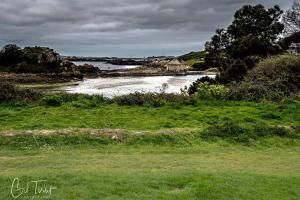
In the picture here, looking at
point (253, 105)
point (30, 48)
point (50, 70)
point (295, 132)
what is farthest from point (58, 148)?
point (30, 48)

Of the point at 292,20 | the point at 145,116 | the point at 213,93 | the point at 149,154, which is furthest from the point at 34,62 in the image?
the point at 149,154

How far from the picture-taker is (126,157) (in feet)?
41.1

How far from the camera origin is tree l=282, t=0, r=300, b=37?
48125 millimetres

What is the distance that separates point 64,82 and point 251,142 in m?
48.6

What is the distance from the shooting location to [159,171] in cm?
1059

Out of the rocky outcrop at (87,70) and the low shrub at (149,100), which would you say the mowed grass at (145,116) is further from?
the rocky outcrop at (87,70)

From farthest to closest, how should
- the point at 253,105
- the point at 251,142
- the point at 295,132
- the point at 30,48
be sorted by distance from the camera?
the point at 30,48, the point at 253,105, the point at 295,132, the point at 251,142

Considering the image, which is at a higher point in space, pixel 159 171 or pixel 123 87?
pixel 159 171

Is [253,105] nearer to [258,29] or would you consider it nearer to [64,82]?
[258,29]

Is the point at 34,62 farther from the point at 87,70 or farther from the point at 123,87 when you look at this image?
the point at 123,87

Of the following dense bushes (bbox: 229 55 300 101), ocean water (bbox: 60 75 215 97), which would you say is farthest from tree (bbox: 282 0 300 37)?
dense bushes (bbox: 229 55 300 101)

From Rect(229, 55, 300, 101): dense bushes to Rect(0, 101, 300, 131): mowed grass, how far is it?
1812 millimetres

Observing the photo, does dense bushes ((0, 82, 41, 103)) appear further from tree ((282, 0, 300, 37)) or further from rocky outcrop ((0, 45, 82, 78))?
rocky outcrop ((0, 45, 82, 78))

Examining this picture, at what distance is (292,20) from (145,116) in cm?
3541
